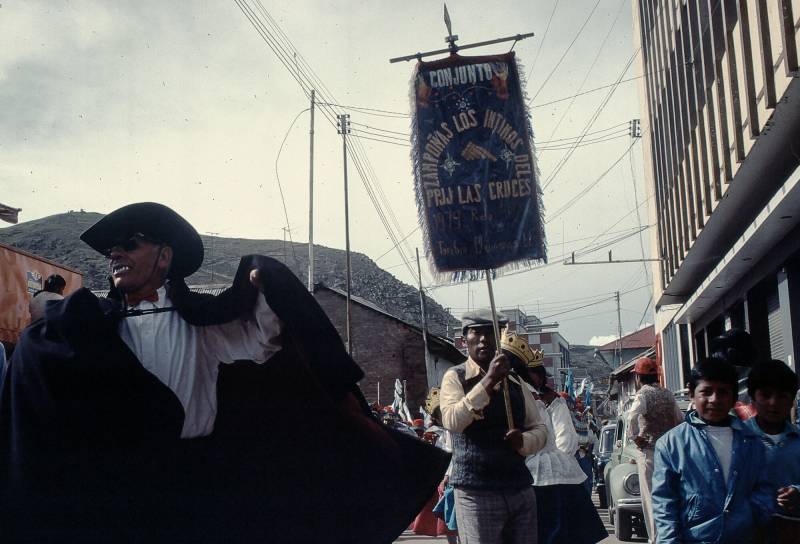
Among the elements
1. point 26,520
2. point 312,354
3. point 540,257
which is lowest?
point 26,520

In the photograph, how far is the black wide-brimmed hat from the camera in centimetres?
366

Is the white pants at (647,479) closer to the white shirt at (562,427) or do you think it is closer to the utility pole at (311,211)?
the white shirt at (562,427)

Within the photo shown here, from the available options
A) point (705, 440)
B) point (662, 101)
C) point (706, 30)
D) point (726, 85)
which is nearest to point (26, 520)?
point (705, 440)

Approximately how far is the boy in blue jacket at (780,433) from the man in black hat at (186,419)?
5.50 feet

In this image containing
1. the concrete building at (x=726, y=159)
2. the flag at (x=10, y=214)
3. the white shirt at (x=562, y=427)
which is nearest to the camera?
the white shirt at (x=562, y=427)

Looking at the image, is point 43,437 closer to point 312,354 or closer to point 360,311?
point 312,354

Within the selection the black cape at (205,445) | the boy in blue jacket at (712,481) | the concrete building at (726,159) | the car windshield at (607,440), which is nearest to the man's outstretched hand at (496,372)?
the boy in blue jacket at (712,481)

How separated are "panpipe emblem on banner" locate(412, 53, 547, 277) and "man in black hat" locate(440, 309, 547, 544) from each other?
0.70m

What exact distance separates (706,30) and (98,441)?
614 inches

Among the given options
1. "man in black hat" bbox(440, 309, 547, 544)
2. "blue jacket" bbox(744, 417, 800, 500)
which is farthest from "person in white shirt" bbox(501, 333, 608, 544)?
"blue jacket" bbox(744, 417, 800, 500)

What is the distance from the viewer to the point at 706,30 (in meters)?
16.9

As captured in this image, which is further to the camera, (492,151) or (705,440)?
(492,151)

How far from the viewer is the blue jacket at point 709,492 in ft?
14.3

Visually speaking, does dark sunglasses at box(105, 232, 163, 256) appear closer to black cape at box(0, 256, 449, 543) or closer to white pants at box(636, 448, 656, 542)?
black cape at box(0, 256, 449, 543)
